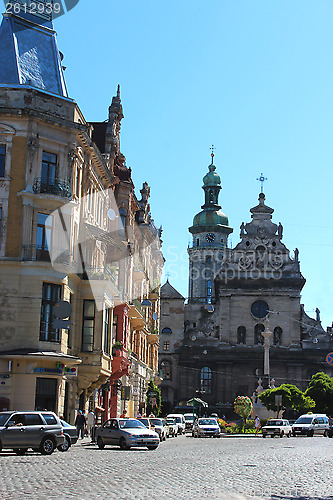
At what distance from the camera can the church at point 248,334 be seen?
8731 centimetres

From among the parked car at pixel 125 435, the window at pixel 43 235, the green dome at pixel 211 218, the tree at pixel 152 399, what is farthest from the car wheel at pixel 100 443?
the green dome at pixel 211 218

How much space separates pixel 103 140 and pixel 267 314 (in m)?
46.4

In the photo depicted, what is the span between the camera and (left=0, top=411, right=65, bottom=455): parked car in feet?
73.9

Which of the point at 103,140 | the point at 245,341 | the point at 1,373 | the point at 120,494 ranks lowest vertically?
the point at 120,494

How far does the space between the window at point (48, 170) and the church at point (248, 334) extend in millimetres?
56170

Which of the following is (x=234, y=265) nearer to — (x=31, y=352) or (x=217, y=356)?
(x=217, y=356)

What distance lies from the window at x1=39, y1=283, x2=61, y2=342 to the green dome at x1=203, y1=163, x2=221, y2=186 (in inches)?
3550

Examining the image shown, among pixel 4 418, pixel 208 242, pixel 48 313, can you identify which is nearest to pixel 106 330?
pixel 48 313

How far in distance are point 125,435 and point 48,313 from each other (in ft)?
25.0

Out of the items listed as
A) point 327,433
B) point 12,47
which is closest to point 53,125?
point 12,47

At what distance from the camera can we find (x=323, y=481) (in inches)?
643

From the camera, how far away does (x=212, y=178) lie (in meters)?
122

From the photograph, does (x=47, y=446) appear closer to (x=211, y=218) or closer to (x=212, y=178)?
(x=211, y=218)

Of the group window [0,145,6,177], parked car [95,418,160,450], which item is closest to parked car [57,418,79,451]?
parked car [95,418,160,450]
